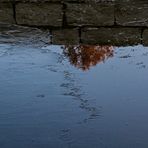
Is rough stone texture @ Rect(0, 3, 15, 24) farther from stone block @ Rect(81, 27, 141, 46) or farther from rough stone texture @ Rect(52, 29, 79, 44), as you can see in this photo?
stone block @ Rect(81, 27, 141, 46)

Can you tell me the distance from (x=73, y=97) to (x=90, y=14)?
Result: 5000mm

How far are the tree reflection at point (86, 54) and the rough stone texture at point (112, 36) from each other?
38 centimetres

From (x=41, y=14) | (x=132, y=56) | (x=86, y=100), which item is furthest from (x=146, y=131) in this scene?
(x=41, y=14)

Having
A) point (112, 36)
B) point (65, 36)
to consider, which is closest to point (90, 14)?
point (112, 36)

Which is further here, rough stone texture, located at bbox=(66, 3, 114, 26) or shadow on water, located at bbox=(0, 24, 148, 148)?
rough stone texture, located at bbox=(66, 3, 114, 26)

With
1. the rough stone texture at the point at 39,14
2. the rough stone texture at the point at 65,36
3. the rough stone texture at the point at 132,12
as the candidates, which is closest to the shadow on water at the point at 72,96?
the rough stone texture at the point at 65,36

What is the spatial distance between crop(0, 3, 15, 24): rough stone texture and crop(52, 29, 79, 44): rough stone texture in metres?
1.21

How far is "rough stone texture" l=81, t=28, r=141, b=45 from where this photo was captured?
969 centimetres

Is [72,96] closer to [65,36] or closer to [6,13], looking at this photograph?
[65,36]

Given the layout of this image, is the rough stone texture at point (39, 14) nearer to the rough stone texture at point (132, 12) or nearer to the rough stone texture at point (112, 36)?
the rough stone texture at point (112, 36)

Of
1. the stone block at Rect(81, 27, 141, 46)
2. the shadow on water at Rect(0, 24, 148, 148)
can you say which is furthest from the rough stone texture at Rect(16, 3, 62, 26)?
the shadow on water at Rect(0, 24, 148, 148)

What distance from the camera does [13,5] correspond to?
12.6 meters

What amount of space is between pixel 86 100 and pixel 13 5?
6.27m

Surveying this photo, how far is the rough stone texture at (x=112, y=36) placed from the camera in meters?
9.69
